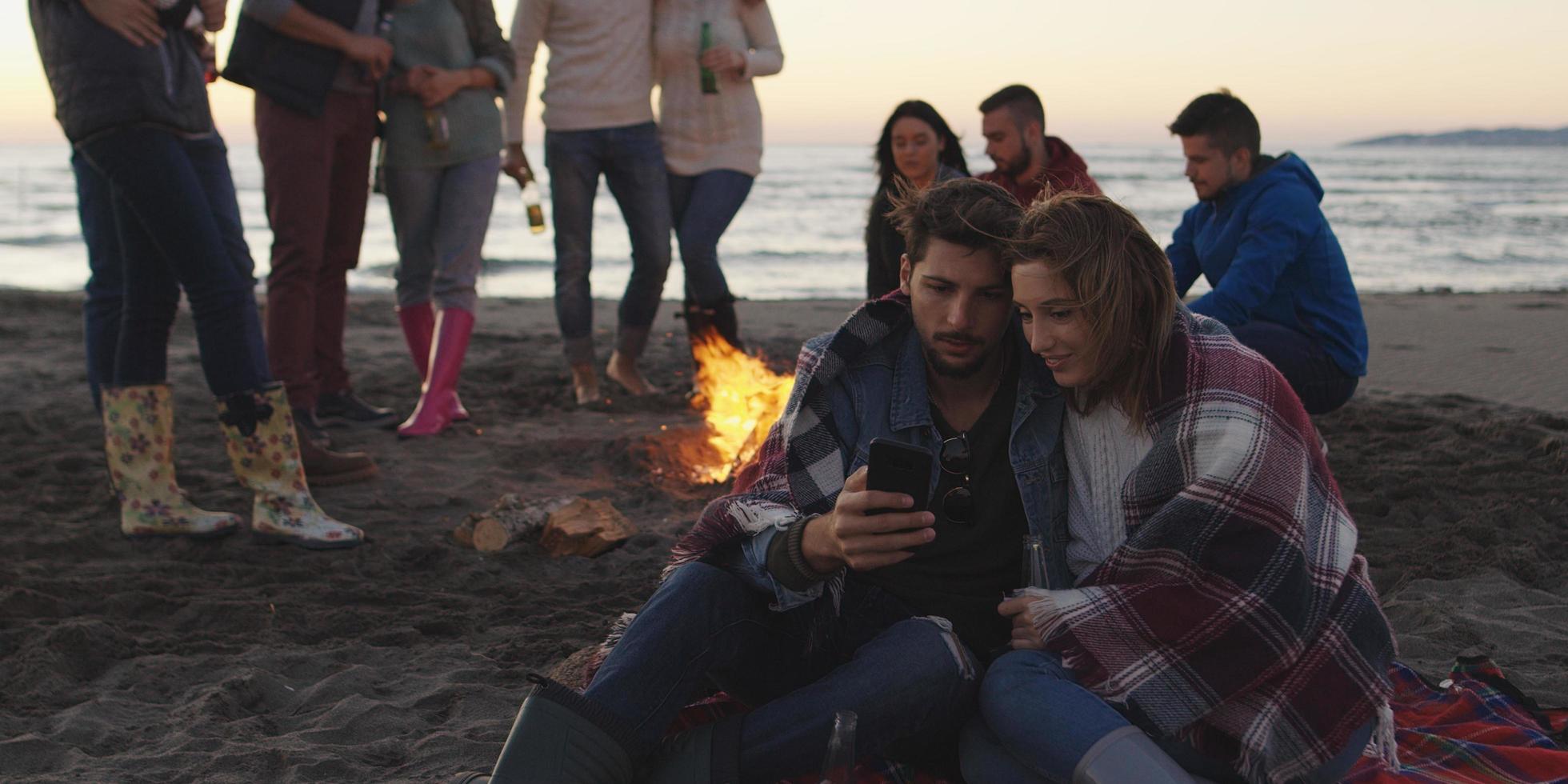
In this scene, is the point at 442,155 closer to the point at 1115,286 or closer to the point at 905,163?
the point at 905,163

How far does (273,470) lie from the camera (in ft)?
14.2

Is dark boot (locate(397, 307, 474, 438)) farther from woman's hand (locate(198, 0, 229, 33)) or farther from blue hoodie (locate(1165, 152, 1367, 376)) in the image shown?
blue hoodie (locate(1165, 152, 1367, 376))

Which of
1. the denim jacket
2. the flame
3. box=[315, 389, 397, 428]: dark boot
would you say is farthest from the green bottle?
the denim jacket

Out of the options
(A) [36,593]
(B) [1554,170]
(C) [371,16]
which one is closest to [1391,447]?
(C) [371,16]

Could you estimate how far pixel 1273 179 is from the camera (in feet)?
15.4

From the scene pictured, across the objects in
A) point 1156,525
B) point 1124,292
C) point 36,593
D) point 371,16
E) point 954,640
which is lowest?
point 36,593

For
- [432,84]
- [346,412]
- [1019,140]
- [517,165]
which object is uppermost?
[432,84]

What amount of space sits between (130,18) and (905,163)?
116 inches

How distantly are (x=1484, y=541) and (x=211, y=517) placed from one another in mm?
4352

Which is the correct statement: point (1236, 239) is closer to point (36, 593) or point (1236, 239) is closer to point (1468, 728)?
point (1468, 728)

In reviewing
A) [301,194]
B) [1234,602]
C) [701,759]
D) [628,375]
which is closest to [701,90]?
[628,375]

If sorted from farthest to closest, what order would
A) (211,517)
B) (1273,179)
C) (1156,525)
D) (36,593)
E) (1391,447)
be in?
(1391,447) < (1273,179) < (211,517) < (36,593) < (1156,525)

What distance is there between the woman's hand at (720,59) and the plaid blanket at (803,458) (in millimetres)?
3574

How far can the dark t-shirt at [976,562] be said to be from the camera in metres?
2.74
